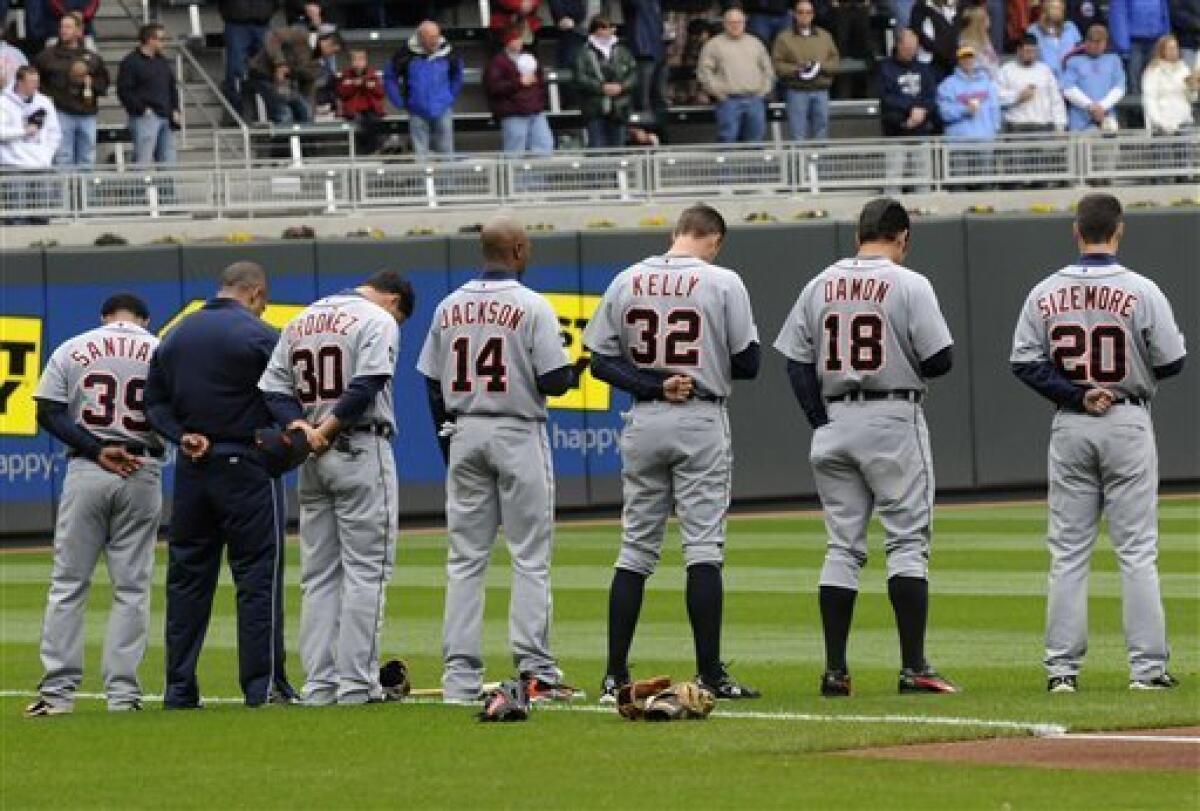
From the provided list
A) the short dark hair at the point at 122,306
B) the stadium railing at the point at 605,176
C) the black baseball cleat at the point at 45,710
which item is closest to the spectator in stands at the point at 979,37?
the stadium railing at the point at 605,176

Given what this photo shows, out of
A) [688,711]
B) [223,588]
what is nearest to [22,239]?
[223,588]

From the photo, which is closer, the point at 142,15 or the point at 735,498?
the point at 735,498

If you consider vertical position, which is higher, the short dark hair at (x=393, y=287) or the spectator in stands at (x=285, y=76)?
the spectator in stands at (x=285, y=76)

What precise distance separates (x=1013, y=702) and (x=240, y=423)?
357 centimetres

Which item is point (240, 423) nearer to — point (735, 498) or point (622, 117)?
point (735, 498)

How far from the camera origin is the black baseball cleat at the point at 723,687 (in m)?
12.0

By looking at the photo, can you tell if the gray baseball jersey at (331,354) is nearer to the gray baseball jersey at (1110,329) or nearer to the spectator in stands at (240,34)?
the gray baseball jersey at (1110,329)

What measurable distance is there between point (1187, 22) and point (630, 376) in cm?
1959

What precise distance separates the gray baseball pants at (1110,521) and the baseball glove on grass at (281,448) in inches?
125

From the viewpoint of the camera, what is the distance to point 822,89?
Result: 27.8 metres

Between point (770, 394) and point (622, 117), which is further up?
point (622, 117)

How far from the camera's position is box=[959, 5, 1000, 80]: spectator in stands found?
2770cm

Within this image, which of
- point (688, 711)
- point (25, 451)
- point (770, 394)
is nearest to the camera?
point (688, 711)

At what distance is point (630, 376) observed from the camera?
39.3 feet
